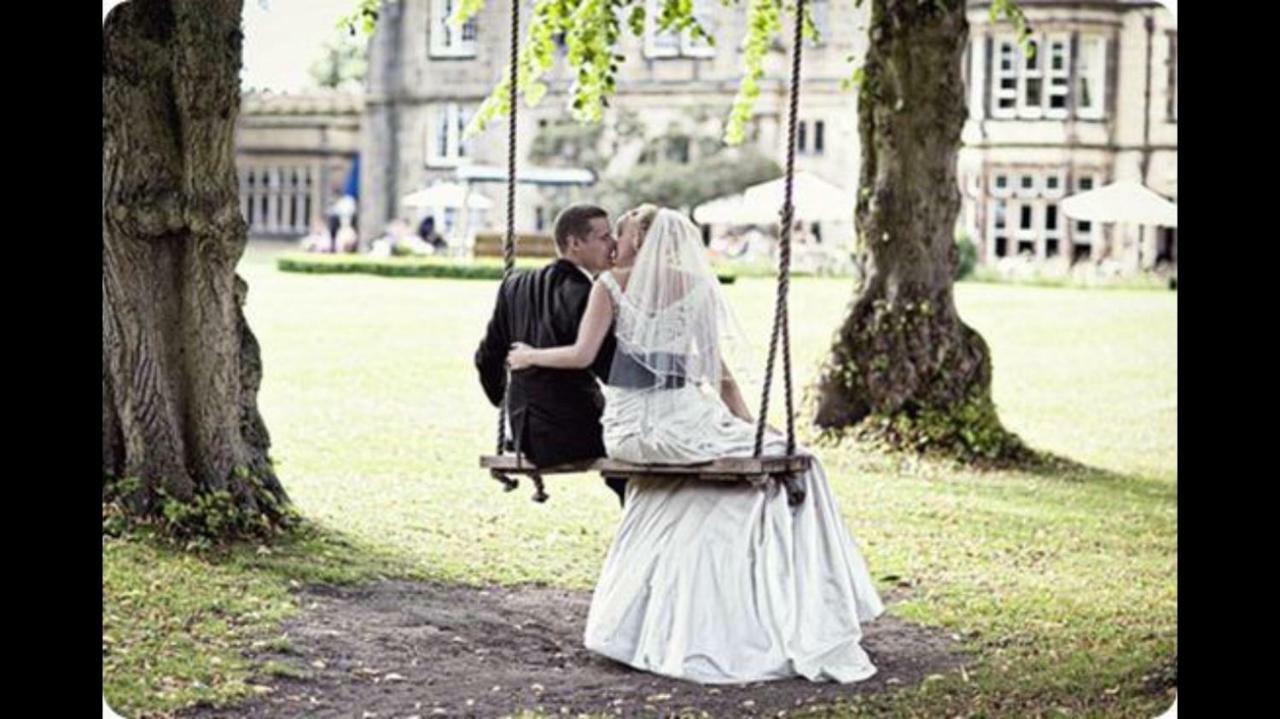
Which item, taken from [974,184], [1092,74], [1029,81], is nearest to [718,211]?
[974,184]

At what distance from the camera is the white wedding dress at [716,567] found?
27.3 ft

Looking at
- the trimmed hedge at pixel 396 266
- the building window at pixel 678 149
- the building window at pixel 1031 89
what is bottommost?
the trimmed hedge at pixel 396 266

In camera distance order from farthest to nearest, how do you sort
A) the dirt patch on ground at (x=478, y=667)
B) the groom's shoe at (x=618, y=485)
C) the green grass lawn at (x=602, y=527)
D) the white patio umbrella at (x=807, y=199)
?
the white patio umbrella at (x=807, y=199) < the groom's shoe at (x=618, y=485) < the green grass lawn at (x=602, y=527) < the dirt patch on ground at (x=478, y=667)

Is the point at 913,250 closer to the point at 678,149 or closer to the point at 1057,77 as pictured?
the point at 678,149

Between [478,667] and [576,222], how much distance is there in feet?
5.62

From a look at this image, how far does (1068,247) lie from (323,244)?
17281 millimetres

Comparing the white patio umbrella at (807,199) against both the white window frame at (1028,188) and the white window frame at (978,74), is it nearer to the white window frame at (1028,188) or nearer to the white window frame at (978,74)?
the white window frame at (1028,188)

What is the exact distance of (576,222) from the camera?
8516mm

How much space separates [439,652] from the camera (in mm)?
8836

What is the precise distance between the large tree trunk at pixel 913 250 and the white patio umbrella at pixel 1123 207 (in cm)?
1807

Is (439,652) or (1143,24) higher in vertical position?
(1143,24)

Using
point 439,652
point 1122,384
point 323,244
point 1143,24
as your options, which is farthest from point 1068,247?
point 439,652

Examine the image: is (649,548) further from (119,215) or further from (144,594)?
(119,215)

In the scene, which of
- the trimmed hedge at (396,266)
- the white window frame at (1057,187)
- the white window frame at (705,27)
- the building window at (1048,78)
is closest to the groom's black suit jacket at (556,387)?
the trimmed hedge at (396,266)
